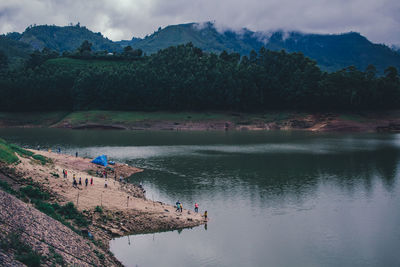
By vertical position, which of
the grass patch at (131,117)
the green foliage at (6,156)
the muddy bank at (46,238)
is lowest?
the muddy bank at (46,238)

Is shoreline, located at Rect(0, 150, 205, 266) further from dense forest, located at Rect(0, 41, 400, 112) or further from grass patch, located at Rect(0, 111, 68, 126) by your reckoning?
grass patch, located at Rect(0, 111, 68, 126)

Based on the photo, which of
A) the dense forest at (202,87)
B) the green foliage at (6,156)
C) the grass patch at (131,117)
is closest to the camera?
the green foliage at (6,156)

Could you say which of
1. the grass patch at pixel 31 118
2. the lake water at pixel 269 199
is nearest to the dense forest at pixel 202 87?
the grass patch at pixel 31 118

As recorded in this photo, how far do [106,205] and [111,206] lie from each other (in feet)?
1.63

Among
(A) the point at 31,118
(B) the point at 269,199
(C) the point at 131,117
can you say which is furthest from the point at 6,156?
(A) the point at 31,118

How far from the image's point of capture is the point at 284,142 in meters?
92.9

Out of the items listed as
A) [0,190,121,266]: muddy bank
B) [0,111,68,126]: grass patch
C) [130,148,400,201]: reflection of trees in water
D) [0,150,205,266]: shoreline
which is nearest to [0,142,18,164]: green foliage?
[0,150,205,266]: shoreline

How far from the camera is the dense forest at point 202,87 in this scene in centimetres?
13050

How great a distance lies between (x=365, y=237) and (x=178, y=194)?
2128 centimetres

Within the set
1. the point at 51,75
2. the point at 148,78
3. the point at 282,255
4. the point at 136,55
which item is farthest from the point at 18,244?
the point at 136,55

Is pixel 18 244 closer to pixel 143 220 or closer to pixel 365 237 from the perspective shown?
pixel 143 220

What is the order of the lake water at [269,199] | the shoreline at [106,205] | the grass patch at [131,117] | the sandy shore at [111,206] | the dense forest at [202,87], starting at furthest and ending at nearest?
1. the dense forest at [202,87]
2. the grass patch at [131,117]
3. the sandy shore at [111,206]
4. the shoreline at [106,205]
5. the lake water at [269,199]

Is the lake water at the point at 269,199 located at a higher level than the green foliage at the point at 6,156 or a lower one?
lower

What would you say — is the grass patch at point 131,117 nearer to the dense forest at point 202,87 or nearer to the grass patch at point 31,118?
the dense forest at point 202,87
